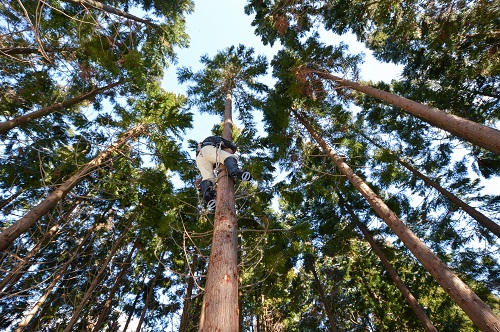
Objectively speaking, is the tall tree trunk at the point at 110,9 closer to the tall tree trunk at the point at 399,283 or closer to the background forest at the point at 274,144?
the background forest at the point at 274,144

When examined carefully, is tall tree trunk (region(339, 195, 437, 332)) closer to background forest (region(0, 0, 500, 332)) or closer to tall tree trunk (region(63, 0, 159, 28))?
background forest (region(0, 0, 500, 332))

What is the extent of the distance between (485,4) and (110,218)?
15.9 meters

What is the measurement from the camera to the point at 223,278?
2379 millimetres

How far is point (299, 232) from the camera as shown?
6.52m

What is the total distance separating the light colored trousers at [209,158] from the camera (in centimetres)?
436

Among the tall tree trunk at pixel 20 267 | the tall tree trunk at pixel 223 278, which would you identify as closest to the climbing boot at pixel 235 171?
the tall tree trunk at pixel 223 278

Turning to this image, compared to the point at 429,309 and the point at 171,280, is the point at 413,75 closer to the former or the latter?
the point at 429,309

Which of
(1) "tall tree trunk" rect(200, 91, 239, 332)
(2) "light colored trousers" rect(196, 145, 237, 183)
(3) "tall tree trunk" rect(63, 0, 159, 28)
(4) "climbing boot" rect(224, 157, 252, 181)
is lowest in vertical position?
(1) "tall tree trunk" rect(200, 91, 239, 332)

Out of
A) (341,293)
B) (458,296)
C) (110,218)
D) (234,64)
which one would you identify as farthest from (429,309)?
(110,218)

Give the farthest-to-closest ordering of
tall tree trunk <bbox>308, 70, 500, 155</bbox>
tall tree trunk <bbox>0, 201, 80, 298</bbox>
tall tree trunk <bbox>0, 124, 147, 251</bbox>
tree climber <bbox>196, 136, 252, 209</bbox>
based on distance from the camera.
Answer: tall tree trunk <bbox>0, 124, 147, 251</bbox>, tree climber <bbox>196, 136, 252, 209</bbox>, tall tree trunk <bbox>308, 70, 500, 155</bbox>, tall tree trunk <bbox>0, 201, 80, 298</bbox>

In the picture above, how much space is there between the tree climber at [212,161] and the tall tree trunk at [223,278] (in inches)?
21.6

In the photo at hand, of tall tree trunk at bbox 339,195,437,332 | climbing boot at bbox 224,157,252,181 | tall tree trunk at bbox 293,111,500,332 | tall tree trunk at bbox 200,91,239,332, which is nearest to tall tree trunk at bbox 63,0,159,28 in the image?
climbing boot at bbox 224,157,252,181

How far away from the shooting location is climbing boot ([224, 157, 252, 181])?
3854mm

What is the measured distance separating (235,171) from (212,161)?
38.7 inches
